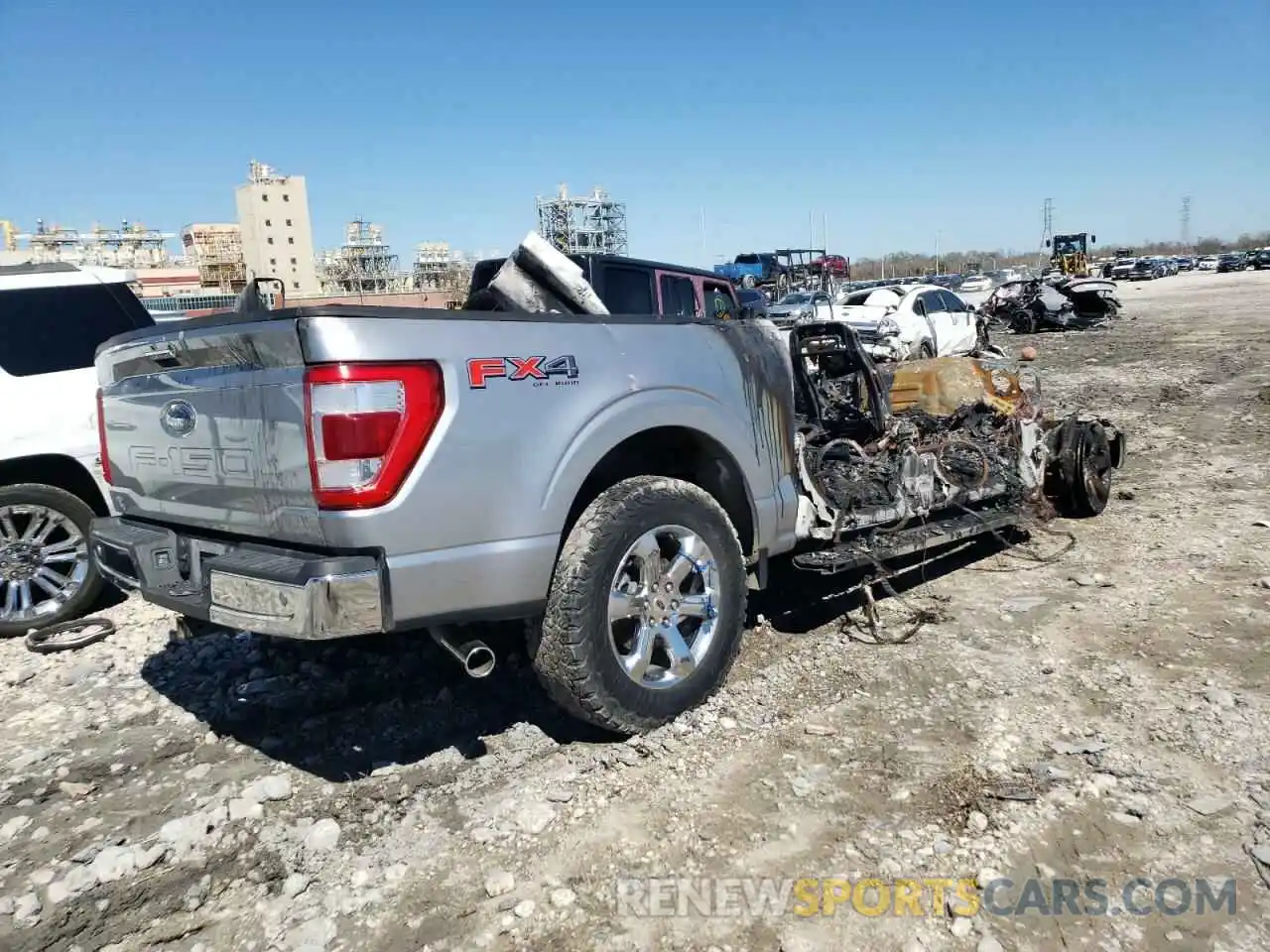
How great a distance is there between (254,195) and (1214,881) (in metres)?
97.9

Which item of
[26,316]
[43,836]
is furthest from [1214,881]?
[26,316]

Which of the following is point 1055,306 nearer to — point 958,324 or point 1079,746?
point 958,324

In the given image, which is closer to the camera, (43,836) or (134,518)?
(43,836)

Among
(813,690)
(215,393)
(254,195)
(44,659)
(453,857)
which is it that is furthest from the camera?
(254,195)

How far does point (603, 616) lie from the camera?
3.14 m

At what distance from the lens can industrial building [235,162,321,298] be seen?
85.9 meters

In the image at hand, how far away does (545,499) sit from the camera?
2980mm

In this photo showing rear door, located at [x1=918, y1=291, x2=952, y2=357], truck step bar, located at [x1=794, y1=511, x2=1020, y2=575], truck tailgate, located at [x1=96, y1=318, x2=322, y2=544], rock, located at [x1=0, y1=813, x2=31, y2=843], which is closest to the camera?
truck tailgate, located at [x1=96, y1=318, x2=322, y2=544]

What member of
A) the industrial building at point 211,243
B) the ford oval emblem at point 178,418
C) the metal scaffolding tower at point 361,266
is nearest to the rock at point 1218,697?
the ford oval emblem at point 178,418

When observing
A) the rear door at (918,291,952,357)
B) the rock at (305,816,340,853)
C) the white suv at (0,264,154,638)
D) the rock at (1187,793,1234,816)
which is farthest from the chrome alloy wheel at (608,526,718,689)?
the rear door at (918,291,952,357)

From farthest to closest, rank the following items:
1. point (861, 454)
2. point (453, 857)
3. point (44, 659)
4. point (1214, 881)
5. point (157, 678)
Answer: point (861, 454) → point (44, 659) → point (157, 678) → point (453, 857) → point (1214, 881)

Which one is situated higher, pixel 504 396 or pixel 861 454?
pixel 504 396

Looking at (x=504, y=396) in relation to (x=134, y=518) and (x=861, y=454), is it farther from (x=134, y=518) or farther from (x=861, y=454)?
(x=861, y=454)

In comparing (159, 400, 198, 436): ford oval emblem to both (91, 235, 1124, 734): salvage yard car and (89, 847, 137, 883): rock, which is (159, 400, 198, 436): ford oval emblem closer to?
(91, 235, 1124, 734): salvage yard car
